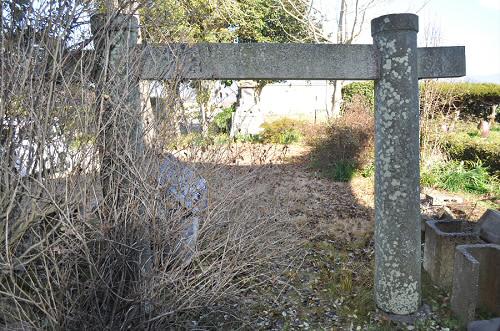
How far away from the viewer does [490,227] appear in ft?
12.2

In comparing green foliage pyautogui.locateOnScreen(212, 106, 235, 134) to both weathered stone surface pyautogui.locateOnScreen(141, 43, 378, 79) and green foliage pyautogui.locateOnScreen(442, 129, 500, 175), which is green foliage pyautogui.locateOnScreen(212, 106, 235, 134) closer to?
weathered stone surface pyautogui.locateOnScreen(141, 43, 378, 79)

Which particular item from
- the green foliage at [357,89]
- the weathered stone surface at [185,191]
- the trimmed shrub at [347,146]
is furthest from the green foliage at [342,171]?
the green foliage at [357,89]

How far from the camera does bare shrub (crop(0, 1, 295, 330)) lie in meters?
2.49

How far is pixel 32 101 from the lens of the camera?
2.38 m

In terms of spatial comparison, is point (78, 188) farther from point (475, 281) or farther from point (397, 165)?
point (475, 281)

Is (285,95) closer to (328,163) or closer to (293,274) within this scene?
(328,163)

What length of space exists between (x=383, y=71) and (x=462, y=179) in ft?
18.1

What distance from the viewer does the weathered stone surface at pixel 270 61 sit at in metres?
3.00

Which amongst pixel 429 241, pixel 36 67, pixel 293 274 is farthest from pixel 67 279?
pixel 429 241

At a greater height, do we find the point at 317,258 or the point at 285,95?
the point at 285,95

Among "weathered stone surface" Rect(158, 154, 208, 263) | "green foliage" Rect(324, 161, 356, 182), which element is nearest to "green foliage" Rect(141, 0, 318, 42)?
"green foliage" Rect(324, 161, 356, 182)

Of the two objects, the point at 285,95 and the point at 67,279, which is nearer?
the point at 67,279

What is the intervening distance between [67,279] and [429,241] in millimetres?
3429

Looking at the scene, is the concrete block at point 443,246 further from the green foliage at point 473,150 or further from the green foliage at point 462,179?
the green foliage at point 473,150
